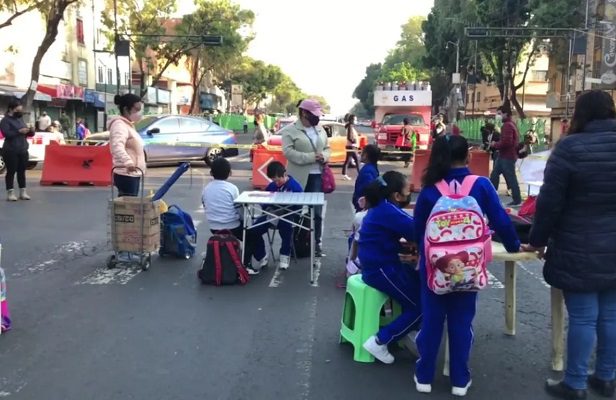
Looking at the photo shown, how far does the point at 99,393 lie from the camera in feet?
12.6

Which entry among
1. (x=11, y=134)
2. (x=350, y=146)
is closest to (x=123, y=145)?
(x=11, y=134)

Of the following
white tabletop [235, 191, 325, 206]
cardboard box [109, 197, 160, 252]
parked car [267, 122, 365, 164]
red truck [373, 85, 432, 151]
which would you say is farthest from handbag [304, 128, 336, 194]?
red truck [373, 85, 432, 151]

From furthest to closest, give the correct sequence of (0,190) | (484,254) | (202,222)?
(0,190)
(202,222)
(484,254)

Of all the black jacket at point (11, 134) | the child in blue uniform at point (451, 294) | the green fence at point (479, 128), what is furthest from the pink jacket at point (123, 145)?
the green fence at point (479, 128)

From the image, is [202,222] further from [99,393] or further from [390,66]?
[390,66]

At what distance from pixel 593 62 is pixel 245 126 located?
105 ft

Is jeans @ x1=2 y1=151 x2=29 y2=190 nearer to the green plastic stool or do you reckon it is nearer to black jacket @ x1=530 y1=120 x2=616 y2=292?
the green plastic stool

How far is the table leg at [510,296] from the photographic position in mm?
4870

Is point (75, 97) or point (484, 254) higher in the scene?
point (75, 97)

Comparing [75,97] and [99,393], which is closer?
[99,393]

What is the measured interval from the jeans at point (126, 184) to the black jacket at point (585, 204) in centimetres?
487

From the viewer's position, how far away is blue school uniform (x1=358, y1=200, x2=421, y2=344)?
13.9 ft

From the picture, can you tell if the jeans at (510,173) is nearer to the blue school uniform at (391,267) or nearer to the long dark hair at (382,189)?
the long dark hair at (382,189)

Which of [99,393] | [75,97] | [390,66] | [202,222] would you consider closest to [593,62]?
[75,97]
